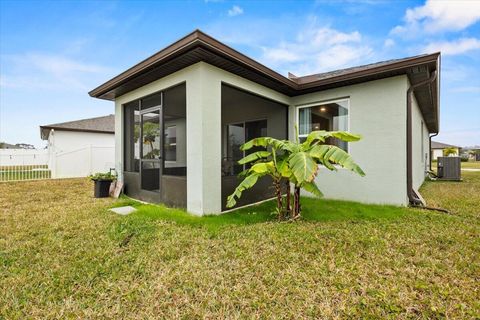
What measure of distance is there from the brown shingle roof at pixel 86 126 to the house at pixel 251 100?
968 centimetres

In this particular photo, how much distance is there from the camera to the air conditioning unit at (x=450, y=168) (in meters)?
11.4

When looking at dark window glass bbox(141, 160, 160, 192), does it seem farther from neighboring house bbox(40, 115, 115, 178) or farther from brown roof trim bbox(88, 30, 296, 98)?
neighboring house bbox(40, 115, 115, 178)

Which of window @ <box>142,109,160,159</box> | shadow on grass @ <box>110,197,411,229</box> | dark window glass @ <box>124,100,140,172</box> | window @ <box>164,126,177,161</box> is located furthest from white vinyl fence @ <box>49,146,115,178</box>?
shadow on grass @ <box>110,197,411,229</box>

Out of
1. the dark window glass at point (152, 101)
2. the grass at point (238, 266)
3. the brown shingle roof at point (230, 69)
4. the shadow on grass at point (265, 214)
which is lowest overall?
the grass at point (238, 266)

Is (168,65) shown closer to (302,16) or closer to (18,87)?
(302,16)

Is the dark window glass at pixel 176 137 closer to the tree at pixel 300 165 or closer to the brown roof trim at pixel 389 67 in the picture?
the tree at pixel 300 165

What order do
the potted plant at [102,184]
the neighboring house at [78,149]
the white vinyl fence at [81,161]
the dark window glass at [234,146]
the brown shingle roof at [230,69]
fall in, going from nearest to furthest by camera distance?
the brown shingle roof at [230,69]
the potted plant at [102,184]
the dark window glass at [234,146]
the white vinyl fence at [81,161]
the neighboring house at [78,149]

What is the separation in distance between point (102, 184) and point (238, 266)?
247 inches

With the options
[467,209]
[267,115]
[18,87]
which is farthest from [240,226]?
[18,87]

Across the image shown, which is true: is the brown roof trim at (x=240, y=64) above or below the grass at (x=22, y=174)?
above

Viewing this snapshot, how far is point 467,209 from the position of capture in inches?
219

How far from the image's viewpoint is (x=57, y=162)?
13211mm

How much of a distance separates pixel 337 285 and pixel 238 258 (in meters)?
1.24

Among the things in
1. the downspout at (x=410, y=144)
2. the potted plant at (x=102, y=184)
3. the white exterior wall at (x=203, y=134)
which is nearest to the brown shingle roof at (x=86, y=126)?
the potted plant at (x=102, y=184)
